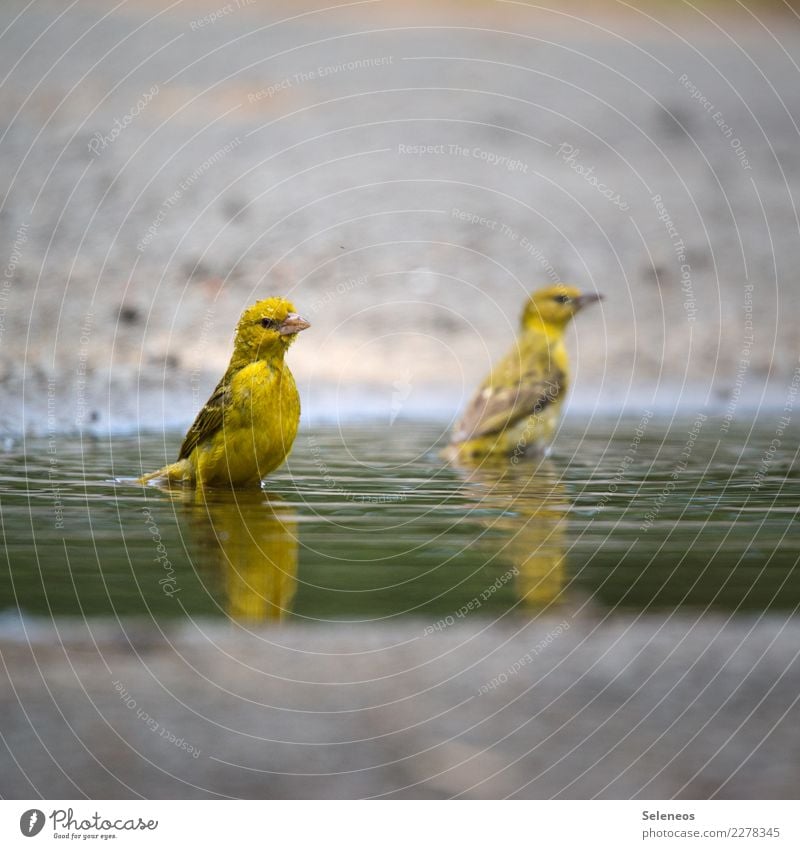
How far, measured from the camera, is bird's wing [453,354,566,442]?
6616 mm

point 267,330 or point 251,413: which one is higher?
point 267,330

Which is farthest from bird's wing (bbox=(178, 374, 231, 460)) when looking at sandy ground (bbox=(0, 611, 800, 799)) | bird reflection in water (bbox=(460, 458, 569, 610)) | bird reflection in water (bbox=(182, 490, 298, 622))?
sandy ground (bbox=(0, 611, 800, 799))

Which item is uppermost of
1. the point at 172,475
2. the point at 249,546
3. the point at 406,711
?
the point at 172,475

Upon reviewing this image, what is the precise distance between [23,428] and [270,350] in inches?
111

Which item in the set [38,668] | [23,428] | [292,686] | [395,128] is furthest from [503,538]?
[395,128]

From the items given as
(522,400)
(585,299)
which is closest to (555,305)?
(585,299)

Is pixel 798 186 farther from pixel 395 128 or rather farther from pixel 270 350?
pixel 270 350

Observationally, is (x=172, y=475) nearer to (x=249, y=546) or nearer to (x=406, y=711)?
(x=249, y=546)

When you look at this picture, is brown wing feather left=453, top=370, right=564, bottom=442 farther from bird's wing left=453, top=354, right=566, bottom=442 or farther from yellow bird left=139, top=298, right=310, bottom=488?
yellow bird left=139, top=298, right=310, bottom=488

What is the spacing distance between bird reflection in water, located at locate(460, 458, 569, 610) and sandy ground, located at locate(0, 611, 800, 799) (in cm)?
47

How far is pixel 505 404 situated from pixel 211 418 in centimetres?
217

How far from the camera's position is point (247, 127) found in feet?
39.4
